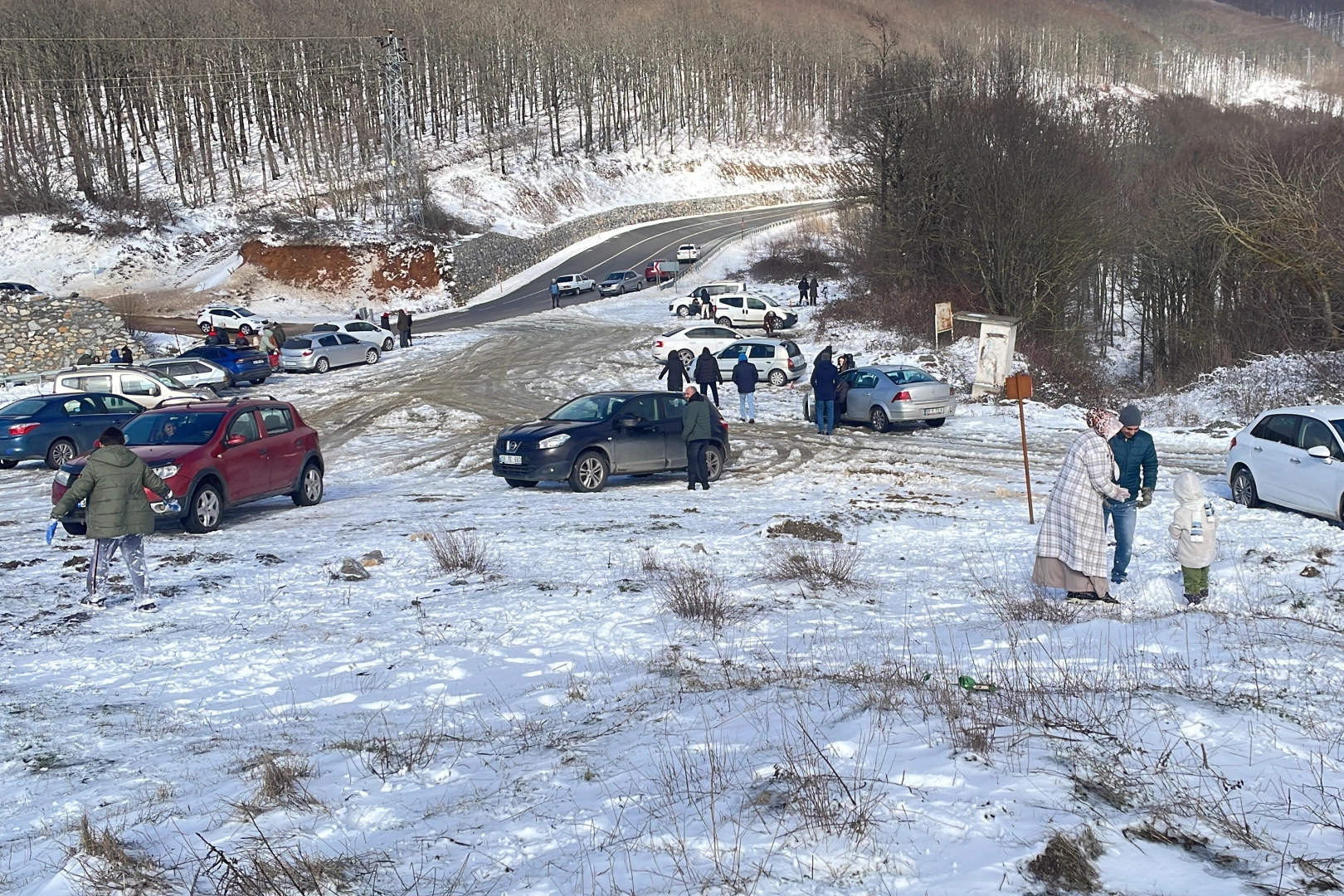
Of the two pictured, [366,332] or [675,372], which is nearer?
[675,372]

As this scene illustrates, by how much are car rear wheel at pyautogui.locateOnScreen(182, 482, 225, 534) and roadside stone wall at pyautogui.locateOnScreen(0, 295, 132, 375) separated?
26.7 metres

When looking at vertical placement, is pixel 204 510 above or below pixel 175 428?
below

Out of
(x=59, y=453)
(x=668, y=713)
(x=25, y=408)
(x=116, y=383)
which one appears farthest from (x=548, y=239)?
(x=668, y=713)

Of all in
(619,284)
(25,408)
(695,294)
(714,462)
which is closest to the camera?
(714,462)

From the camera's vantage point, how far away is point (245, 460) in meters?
14.6

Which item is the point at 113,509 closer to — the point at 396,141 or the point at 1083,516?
the point at 1083,516

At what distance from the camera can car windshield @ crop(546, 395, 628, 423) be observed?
17.4 m

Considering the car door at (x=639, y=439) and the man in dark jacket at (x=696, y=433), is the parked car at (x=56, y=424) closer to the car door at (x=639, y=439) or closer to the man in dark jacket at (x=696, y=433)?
the car door at (x=639, y=439)

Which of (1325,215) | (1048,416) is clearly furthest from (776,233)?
(1048,416)

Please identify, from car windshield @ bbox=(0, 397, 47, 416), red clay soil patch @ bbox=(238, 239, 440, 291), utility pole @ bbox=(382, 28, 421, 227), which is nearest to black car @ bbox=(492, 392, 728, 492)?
car windshield @ bbox=(0, 397, 47, 416)

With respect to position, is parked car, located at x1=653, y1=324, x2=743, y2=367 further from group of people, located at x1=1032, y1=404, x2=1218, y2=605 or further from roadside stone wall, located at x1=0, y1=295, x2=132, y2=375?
group of people, located at x1=1032, y1=404, x2=1218, y2=605

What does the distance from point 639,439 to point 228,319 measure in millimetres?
38502

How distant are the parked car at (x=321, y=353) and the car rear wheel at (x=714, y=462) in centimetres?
2170

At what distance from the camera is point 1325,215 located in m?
32.8
